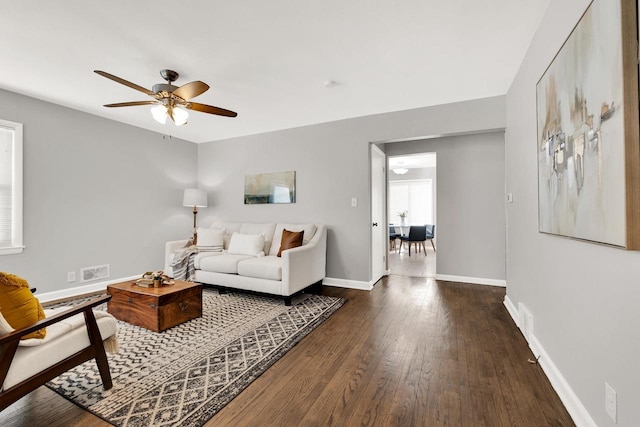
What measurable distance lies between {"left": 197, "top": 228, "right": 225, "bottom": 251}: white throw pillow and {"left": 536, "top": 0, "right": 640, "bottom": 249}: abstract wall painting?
3.98 m

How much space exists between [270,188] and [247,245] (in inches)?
44.7

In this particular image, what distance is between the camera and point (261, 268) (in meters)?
3.38

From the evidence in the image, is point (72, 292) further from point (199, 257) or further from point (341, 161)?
point (341, 161)

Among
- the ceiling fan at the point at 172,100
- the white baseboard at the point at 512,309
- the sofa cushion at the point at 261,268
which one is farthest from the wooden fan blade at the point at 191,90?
the white baseboard at the point at 512,309

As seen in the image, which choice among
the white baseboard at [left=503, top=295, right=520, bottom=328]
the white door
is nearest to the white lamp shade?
the white door

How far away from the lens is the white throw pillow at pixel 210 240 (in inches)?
169

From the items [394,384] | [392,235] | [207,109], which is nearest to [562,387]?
[394,384]

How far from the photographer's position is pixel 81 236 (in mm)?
3811

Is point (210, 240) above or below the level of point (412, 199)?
below

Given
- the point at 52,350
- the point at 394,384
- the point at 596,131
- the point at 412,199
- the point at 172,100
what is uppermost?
the point at 172,100

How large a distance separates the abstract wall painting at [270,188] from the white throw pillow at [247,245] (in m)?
0.82

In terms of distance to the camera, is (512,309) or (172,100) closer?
(172,100)

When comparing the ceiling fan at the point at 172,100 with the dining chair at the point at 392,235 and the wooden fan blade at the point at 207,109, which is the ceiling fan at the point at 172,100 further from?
the dining chair at the point at 392,235

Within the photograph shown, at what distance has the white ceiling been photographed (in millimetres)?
1914
